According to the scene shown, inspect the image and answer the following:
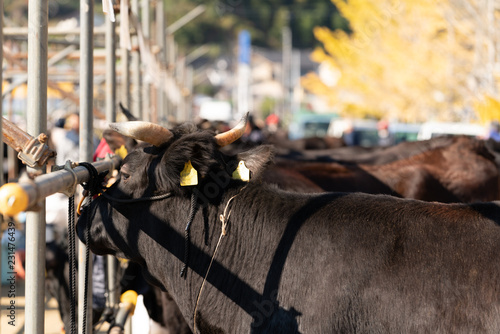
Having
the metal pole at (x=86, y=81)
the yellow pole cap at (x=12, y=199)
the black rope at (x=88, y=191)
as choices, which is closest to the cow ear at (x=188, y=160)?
the black rope at (x=88, y=191)

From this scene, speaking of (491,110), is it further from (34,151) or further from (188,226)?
(34,151)

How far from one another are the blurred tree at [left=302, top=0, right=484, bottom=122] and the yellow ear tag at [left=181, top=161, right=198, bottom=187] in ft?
46.3

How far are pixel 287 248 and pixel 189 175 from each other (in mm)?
574

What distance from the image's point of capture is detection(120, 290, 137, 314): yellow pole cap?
4617 mm

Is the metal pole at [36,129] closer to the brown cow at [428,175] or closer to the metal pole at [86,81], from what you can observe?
the metal pole at [86,81]

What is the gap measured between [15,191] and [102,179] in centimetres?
149

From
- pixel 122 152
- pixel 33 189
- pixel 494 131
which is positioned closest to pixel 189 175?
pixel 33 189

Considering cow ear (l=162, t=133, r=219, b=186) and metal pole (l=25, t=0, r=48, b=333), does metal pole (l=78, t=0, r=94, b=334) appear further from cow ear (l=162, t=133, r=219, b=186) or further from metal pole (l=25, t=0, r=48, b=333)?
metal pole (l=25, t=0, r=48, b=333)

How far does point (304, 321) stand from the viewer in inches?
121

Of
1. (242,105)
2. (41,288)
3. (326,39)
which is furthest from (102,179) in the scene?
(242,105)

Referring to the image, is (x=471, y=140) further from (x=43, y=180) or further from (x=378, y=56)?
(x=378, y=56)

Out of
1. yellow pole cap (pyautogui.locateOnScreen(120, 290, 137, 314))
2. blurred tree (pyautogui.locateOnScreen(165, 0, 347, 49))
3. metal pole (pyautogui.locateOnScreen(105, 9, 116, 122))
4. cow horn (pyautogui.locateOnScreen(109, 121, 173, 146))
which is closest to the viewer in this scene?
cow horn (pyautogui.locateOnScreen(109, 121, 173, 146))

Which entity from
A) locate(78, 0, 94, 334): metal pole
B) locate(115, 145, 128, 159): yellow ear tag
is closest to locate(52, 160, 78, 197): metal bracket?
locate(78, 0, 94, 334): metal pole

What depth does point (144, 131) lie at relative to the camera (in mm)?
3244
